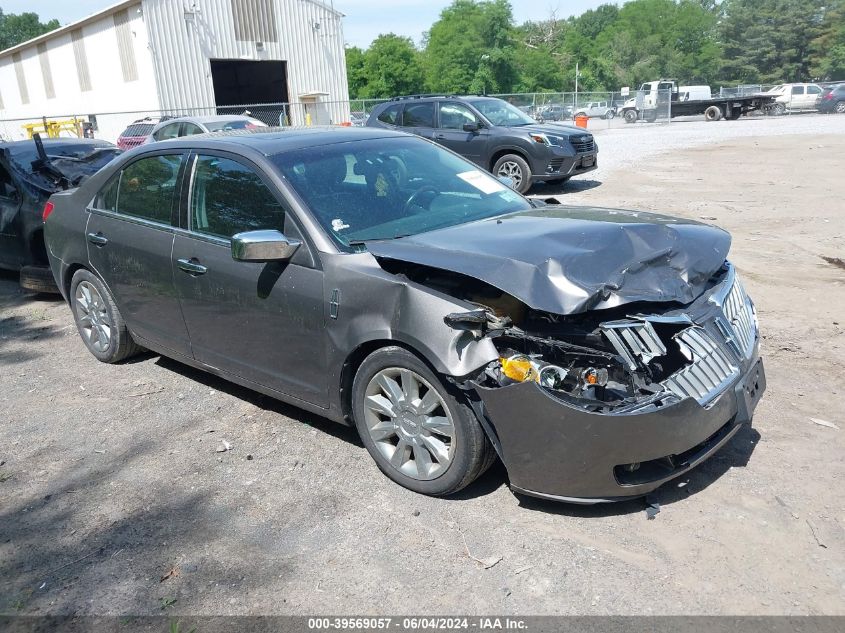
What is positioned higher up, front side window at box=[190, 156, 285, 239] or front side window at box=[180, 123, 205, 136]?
front side window at box=[180, 123, 205, 136]

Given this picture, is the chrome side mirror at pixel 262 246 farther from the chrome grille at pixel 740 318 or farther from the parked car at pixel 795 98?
the parked car at pixel 795 98

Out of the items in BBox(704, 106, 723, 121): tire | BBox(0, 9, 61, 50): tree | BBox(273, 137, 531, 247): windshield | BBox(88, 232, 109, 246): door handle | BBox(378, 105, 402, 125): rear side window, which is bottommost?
BBox(704, 106, 723, 121): tire

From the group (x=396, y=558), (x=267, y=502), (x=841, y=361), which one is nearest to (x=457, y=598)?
(x=396, y=558)

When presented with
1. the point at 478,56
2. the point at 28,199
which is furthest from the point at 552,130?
the point at 478,56

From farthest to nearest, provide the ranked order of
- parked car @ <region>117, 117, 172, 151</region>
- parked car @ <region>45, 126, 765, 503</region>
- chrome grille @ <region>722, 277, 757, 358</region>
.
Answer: parked car @ <region>117, 117, 172, 151</region>
chrome grille @ <region>722, 277, 757, 358</region>
parked car @ <region>45, 126, 765, 503</region>

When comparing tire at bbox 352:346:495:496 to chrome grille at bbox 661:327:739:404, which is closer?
chrome grille at bbox 661:327:739:404

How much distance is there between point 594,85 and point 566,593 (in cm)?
9407

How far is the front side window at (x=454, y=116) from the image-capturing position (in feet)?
46.0

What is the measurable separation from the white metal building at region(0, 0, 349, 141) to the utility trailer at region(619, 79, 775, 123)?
16.5 m

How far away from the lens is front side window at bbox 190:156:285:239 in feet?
13.4

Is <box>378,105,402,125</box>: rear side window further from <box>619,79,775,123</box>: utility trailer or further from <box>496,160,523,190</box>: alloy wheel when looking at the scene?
<box>619,79,775,123</box>: utility trailer

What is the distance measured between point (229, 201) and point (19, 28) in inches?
4979

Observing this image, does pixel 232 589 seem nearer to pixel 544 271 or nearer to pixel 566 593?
A: pixel 566 593

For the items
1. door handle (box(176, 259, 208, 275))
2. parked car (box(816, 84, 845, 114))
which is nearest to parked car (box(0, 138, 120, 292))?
door handle (box(176, 259, 208, 275))
